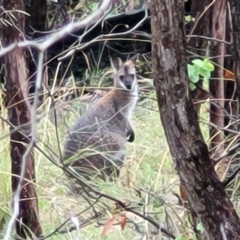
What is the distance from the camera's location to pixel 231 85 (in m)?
4.14

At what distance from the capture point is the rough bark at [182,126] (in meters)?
2.21

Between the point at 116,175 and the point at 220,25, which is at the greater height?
the point at 220,25

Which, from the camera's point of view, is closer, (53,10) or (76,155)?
(76,155)

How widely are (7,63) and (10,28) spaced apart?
0.57ft

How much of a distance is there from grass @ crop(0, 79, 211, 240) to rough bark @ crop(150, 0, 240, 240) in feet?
1.99

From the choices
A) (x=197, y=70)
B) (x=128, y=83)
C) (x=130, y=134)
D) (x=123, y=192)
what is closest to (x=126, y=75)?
(x=128, y=83)

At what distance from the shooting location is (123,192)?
14.0 feet

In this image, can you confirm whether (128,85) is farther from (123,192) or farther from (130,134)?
(123,192)

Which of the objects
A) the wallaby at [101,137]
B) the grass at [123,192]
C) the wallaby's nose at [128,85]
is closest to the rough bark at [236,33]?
the grass at [123,192]

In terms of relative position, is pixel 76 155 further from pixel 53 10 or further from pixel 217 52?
pixel 53 10

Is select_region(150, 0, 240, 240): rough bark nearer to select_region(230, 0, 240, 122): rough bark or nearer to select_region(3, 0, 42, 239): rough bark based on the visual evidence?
select_region(230, 0, 240, 122): rough bark

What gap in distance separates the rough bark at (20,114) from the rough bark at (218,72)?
3.06ft

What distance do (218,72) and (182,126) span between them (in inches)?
64.8

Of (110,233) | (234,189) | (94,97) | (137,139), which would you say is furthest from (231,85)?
(94,97)
